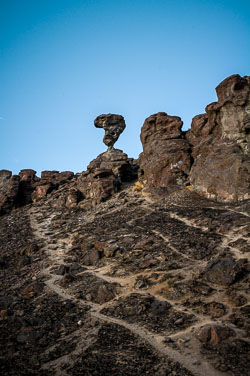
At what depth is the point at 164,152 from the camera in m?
31.3

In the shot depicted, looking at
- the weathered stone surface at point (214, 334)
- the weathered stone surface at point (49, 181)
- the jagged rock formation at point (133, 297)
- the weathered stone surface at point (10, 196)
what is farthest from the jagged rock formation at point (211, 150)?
the weathered stone surface at point (10, 196)

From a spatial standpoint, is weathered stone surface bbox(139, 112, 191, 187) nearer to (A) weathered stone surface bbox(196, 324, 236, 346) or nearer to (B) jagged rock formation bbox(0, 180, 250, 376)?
(B) jagged rock formation bbox(0, 180, 250, 376)

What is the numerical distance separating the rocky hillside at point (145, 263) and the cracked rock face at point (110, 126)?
23.4 feet

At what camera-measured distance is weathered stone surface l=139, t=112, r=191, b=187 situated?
2934 centimetres

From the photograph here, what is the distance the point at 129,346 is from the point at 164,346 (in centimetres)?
103

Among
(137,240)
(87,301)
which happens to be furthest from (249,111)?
(87,301)

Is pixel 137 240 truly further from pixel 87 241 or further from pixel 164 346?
pixel 164 346

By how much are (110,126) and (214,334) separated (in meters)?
36.1

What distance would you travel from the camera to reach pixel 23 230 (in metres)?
25.8

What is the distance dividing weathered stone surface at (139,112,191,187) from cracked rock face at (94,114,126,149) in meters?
5.23

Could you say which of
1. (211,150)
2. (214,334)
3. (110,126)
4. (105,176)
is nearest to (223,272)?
(214,334)

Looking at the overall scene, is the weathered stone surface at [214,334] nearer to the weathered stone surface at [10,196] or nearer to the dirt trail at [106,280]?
the dirt trail at [106,280]

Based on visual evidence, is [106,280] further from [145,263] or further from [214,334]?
[214,334]

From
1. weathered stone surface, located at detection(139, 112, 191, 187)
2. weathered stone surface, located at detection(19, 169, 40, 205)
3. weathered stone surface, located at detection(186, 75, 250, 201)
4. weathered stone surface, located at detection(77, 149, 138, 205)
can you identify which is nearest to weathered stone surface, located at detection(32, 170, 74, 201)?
weathered stone surface, located at detection(19, 169, 40, 205)
